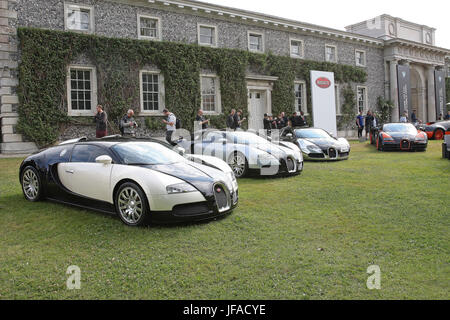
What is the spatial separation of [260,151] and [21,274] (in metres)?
6.65

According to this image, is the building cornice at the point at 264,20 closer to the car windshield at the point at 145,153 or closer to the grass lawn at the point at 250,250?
the car windshield at the point at 145,153

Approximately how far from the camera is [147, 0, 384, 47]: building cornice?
769 inches

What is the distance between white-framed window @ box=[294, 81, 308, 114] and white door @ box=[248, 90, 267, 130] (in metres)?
2.99

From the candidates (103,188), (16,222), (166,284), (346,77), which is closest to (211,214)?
(103,188)

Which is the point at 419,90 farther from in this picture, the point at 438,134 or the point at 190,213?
the point at 190,213

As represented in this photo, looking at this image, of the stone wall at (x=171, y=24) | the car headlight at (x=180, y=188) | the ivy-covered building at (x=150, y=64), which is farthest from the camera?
the stone wall at (x=171, y=24)

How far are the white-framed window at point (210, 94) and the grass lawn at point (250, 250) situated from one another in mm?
13726

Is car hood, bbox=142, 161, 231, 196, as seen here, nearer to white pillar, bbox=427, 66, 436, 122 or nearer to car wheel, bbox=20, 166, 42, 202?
car wheel, bbox=20, 166, 42, 202

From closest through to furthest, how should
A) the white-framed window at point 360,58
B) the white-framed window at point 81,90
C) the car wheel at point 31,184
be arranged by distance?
the car wheel at point 31,184 < the white-framed window at point 81,90 < the white-framed window at point 360,58

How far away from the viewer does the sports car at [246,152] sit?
9453mm

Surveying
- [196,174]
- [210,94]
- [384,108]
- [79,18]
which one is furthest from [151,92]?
[384,108]

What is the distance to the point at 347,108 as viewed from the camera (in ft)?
90.4

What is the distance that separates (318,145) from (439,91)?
93.1 feet

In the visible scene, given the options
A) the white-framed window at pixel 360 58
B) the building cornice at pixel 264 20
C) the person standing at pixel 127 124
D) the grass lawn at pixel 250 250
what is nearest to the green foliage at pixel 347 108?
the white-framed window at pixel 360 58
